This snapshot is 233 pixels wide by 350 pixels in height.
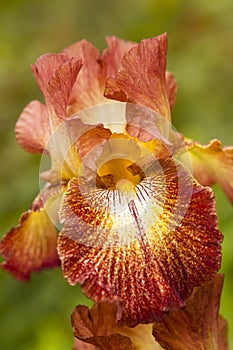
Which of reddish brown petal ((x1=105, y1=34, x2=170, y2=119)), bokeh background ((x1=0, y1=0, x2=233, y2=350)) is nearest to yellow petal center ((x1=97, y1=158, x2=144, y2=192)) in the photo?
reddish brown petal ((x1=105, y1=34, x2=170, y2=119))

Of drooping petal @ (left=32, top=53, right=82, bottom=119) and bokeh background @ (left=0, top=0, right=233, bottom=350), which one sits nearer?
drooping petal @ (left=32, top=53, right=82, bottom=119)

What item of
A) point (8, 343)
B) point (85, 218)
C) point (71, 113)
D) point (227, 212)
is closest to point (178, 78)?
point (227, 212)

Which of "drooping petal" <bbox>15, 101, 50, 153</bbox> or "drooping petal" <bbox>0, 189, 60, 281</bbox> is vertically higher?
"drooping petal" <bbox>15, 101, 50, 153</bbox>

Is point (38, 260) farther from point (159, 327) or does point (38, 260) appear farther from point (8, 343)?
point (8, 343)

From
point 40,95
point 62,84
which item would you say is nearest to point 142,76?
point 62,84

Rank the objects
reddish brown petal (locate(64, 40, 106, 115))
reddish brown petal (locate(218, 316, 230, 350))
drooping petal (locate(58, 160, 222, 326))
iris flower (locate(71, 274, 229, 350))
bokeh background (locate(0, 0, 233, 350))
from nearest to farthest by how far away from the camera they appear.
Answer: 1. drooping petal (locate(58, 160, 222, 326))
2. iris flower (locate(71, 274, 229, 350))
3. reddish brown petal (locate(218, 316, 230, 350))
4. reddish brown petal (locate(64, 40, 106, 115))
5. bokeh background (locate(0, 0, 233, 350))

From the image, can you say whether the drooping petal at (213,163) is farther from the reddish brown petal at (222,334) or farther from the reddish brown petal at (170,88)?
the reddish brown petal at (222,334)

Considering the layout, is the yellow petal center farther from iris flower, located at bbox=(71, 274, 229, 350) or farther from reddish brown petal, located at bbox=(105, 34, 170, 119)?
iris flower, located at bbox=(71, 274, 229, 350)
